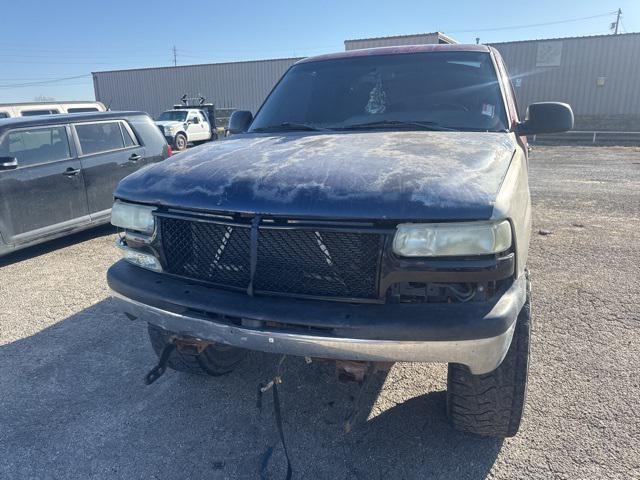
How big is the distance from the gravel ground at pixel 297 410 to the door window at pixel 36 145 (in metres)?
2.02

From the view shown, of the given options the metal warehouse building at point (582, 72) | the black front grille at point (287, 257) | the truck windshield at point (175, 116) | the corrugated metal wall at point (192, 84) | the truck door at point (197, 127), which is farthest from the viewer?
the corrugated metal wall at point (192, 84)

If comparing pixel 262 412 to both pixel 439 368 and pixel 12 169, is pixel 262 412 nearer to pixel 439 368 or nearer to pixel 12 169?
pixel 439 368

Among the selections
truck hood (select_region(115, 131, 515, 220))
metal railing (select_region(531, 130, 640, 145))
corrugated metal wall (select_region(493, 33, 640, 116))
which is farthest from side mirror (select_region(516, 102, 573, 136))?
corrugated metal wall (select_region(493, 33, 640, 116))

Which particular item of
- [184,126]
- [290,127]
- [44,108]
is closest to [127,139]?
[290,127]

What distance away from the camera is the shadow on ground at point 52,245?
5754 mm

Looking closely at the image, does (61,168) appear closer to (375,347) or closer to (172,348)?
(172,348)

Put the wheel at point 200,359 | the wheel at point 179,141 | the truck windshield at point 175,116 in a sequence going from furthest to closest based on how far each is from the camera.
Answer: the truck windshield at point 175,116, the wheel at point 179,141, the wheel at point 200,359

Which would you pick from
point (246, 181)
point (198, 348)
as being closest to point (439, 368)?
point (198, 348)

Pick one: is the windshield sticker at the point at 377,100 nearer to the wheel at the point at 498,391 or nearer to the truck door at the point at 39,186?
the wheel at the point at 498,391

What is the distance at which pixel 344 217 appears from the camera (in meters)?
1.85

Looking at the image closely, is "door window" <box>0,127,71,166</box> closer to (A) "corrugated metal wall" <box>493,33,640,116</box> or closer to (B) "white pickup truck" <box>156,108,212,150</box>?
(B) "white pickup truck" <box>156,108,212,150</box>

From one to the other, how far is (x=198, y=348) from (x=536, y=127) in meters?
2.55

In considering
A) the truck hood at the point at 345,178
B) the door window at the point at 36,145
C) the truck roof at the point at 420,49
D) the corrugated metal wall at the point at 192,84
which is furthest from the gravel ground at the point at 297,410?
the corrugated metal wall at the point at 192,84

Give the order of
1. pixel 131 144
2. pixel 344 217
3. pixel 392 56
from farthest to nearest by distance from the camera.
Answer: pixel 131 144 < pixel 392 56 < pixel 344 217
